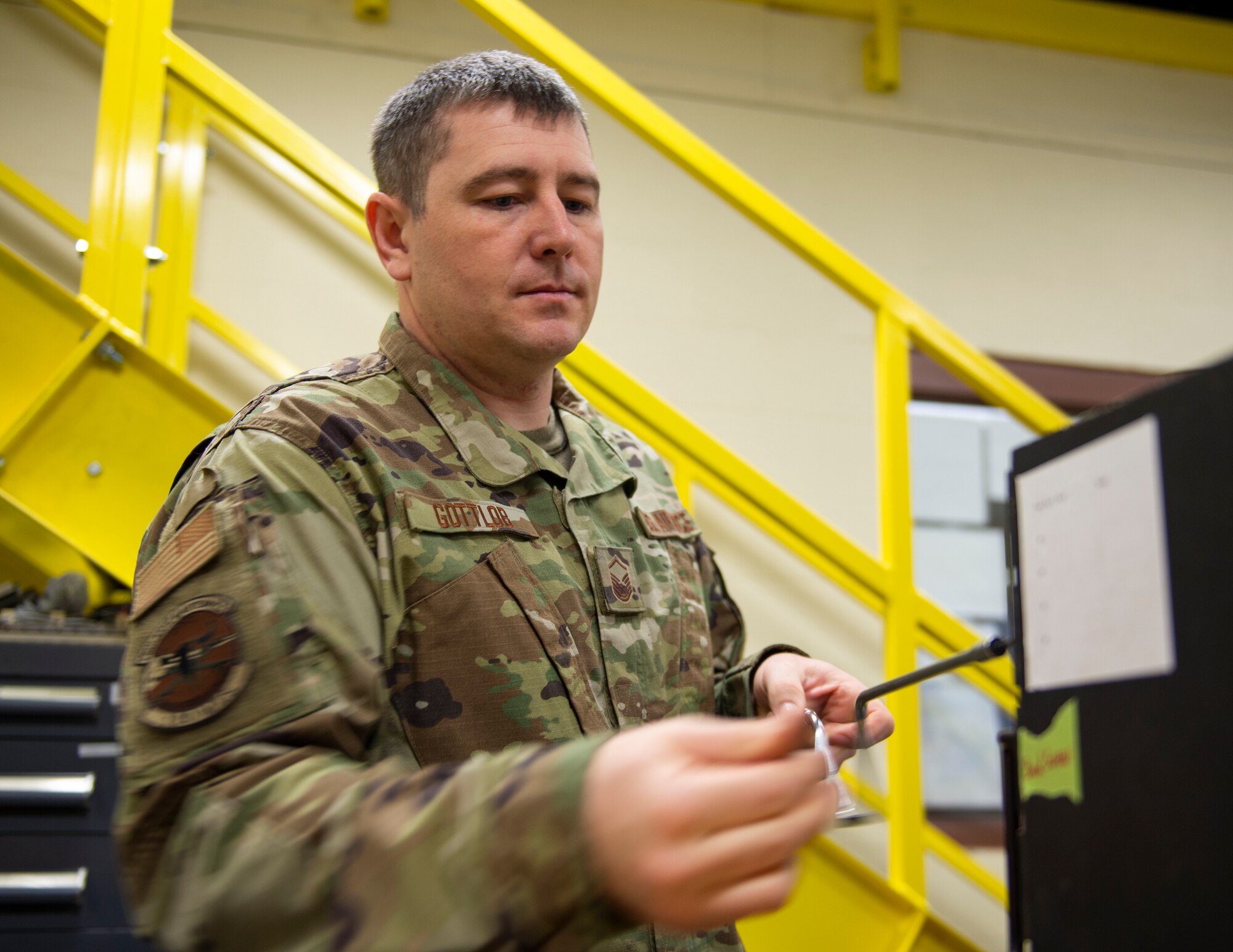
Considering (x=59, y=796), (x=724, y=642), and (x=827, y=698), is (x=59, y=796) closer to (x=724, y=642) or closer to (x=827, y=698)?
(x=724, y=642)

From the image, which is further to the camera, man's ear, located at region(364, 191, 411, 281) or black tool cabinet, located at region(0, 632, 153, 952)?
black tool cabinet, located at region(0, 632, 153, 952)

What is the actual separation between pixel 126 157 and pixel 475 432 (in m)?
1.13

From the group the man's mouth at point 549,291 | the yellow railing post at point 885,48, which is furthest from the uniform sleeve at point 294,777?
the yellow railing post at point 885,48

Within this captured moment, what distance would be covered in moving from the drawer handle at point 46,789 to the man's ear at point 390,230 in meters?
0.98

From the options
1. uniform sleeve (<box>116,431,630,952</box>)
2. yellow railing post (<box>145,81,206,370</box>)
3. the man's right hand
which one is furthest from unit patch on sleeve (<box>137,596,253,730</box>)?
yellow railing post (<box>145,81,206,370</box>)

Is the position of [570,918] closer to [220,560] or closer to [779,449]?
[220,560]

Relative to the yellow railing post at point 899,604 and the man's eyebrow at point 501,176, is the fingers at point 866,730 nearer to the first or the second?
the man's eyebrow at point 501,176

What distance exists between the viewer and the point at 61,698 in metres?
1.54

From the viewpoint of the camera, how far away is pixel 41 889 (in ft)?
4.80

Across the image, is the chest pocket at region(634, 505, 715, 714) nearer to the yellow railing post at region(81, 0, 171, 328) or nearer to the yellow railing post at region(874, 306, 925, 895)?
the yellow railing post at region(874, 306, 925, 895)

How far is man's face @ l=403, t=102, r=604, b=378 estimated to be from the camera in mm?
1045

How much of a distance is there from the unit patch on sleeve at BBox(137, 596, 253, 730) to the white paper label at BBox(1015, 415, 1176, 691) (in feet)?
1.86

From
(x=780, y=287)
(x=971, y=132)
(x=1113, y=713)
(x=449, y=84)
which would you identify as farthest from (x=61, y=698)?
(x=971, y=132)

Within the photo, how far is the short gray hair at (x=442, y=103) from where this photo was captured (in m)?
1.08
